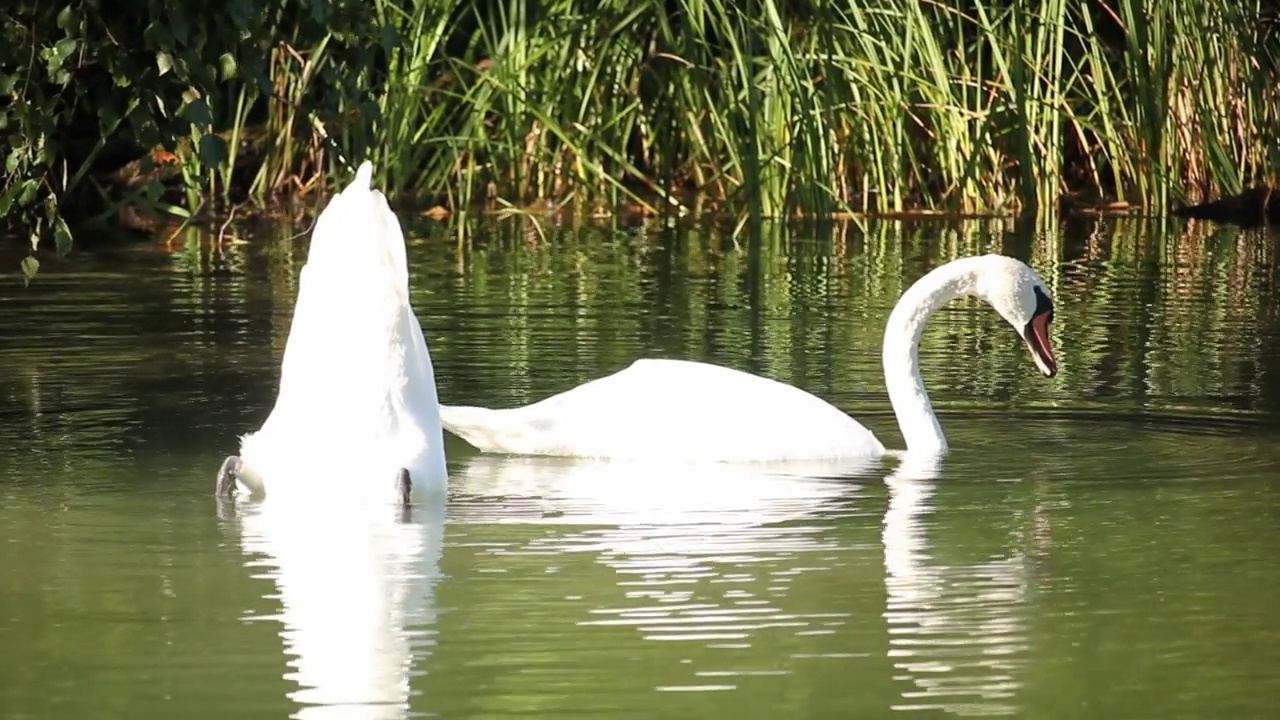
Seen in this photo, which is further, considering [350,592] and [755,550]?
[755,550]

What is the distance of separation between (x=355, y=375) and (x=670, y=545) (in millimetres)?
1061

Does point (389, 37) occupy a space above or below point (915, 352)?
above

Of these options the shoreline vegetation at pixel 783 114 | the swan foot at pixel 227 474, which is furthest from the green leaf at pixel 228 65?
the shoreline vegetation at pixel 783 114

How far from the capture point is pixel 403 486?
A: 620cm

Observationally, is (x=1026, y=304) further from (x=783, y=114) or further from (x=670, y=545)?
(x=783, y=114)

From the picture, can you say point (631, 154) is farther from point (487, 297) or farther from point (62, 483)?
point (62, 483)

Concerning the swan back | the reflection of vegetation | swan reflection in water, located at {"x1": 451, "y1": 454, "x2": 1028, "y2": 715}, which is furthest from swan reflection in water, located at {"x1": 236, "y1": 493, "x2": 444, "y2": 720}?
the reflection of vegetation

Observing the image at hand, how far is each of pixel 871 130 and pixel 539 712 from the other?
11.6 meters

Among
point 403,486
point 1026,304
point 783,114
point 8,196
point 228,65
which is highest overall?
point 783,114

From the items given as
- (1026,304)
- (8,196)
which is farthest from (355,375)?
(1026,304)

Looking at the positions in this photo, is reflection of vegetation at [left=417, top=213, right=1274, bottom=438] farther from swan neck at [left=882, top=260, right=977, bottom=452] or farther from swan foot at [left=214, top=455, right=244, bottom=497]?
swan foot at [left=214, top=455, right=244, bottom=497]

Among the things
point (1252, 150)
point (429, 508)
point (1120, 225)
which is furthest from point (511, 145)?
point (429, 508)

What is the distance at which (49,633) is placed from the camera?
4.95m

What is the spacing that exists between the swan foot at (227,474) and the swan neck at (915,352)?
2135mm
